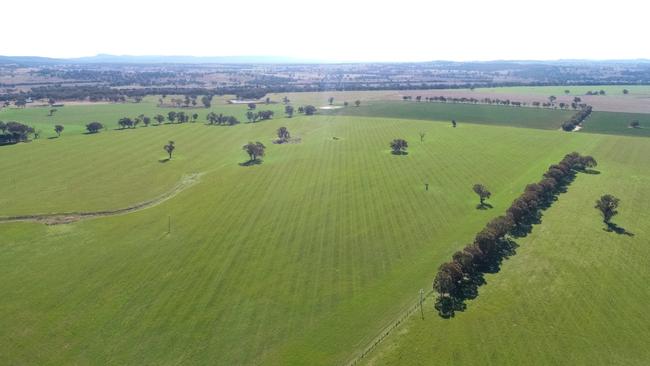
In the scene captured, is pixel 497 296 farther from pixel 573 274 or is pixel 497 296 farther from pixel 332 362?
pixel 332 362

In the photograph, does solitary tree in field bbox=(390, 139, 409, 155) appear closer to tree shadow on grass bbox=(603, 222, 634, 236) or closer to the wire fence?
tree shadow on grass bbox=(603, 222, 634, 236)

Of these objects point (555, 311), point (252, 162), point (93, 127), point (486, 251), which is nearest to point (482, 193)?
point (486, 251)

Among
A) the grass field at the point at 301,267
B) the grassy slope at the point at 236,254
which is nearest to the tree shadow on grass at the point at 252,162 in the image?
the grassy slope at the point at 236,254

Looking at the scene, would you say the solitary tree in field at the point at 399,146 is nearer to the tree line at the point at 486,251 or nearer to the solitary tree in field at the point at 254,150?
the solitary tree in field at the point at 254,150

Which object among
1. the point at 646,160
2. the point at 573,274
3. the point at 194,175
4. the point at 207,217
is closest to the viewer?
the point at 573,274

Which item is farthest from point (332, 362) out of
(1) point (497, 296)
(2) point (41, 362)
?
(2) point (41, 362)

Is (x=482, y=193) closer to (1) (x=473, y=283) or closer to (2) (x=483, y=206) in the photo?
(2) (x=483, y=206)
